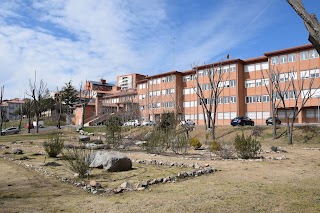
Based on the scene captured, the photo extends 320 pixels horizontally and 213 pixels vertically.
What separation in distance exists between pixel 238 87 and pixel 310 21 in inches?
2245

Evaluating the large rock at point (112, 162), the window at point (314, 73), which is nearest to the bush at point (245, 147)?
the large rock at point (112, 162)

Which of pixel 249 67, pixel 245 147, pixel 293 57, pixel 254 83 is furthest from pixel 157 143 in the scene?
pixel 249 67

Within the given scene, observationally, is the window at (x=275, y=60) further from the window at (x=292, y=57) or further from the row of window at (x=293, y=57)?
the window at (x=292, y=57)

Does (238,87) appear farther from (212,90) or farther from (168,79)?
(212,90)

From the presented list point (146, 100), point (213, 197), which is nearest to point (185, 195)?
point (213, 197)

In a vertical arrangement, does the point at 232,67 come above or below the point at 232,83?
above

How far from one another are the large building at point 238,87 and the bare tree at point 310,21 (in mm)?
32116

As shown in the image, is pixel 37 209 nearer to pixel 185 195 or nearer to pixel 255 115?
pixel 185 195

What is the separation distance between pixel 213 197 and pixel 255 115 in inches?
2074

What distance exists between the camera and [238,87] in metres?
59.3

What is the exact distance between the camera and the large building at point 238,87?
1977 inches

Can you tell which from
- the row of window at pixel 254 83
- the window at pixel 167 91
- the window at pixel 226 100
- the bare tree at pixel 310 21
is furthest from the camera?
the window at pixel 167 91

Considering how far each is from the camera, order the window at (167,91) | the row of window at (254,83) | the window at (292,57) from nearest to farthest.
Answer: the window at (292,57)
the row of window at (254,83)
the window at (167,91)

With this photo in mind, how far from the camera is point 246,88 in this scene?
196 ft
